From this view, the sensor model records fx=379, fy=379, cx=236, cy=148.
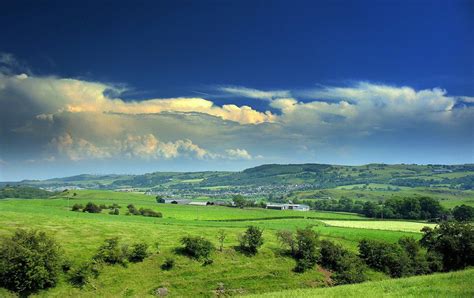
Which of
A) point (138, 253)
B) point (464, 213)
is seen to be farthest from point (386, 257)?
point (464, 213)

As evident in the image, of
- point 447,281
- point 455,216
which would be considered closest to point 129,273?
point 447,281

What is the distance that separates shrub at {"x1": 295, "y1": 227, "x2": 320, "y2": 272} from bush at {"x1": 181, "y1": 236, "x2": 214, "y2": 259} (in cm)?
1905

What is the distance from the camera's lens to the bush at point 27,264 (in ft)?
183

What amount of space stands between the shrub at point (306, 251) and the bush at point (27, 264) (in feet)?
151

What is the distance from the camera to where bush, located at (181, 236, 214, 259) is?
7506 centimetres

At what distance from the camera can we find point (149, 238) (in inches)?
3221

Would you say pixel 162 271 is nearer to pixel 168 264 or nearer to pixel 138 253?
pixel 168 264

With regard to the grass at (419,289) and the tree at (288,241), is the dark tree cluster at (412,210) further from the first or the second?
the grass at (419,289)

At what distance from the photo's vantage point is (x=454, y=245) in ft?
250

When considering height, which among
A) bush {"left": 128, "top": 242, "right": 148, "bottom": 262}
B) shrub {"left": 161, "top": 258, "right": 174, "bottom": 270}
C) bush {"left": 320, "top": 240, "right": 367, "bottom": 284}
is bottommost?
bush {"left": 320, "top": 240, "right": 367, "bottom": 284}

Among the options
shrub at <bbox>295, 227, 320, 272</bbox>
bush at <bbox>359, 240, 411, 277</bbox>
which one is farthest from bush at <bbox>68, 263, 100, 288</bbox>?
bush at <bbox>359, 240, 411, 277</bbox>

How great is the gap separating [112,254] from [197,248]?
A: 639 inches

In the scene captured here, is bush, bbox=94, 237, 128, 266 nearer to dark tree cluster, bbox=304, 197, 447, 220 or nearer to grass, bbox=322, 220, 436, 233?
grass, bbox=322, 220, 436, 233

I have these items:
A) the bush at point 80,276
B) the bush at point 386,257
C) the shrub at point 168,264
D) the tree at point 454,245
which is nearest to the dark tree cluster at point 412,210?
the tree at point 454,245
